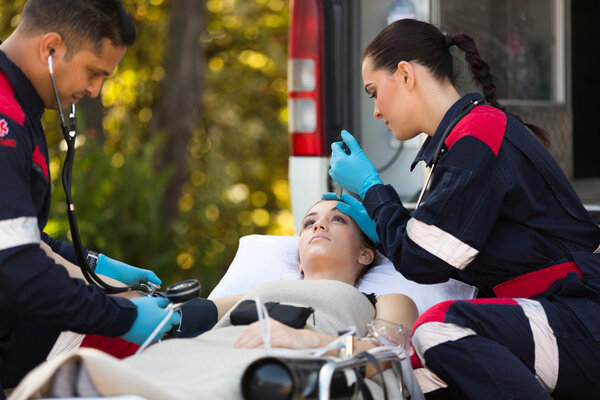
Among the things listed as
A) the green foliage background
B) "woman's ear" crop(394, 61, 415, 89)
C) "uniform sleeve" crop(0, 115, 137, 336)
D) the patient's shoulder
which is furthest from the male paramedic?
the green foliage background

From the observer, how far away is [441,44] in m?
2.85

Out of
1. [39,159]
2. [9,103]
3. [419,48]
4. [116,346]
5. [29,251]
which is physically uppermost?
[419,48]

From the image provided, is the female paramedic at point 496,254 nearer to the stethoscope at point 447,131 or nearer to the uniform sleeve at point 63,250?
the stethoscope at point 447,131

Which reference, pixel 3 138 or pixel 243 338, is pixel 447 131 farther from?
pixel 3 138

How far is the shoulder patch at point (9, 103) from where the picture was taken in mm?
2234

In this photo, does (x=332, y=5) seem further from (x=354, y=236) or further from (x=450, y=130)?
(x=450, y=130)

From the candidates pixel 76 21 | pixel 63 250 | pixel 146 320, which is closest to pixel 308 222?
pixel 63 250

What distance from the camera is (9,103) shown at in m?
2.26

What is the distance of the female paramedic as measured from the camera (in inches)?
95.0

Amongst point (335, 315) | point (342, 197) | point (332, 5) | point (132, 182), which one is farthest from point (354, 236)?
point (132, 182)

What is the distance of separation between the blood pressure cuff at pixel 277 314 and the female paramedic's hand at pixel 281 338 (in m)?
0.11


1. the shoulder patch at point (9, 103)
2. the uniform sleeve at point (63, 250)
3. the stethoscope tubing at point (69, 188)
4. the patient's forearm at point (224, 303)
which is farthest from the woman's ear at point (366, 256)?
the shoulder patch at point (9, 103)

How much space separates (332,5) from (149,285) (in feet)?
6.28

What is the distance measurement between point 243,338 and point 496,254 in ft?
2.73
